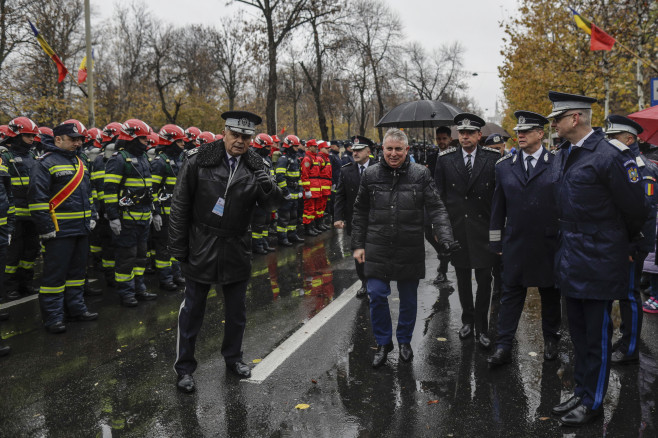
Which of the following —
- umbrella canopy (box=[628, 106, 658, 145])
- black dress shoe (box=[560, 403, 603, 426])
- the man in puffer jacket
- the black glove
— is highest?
umbrella canopy (box=[628, 106, 658, 145])

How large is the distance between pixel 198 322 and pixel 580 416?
3.10 metres

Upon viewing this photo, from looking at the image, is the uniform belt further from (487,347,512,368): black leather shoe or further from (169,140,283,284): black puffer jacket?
(169,140,283,284): black puffer jacket

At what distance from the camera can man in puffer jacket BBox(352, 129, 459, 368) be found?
15.8ft

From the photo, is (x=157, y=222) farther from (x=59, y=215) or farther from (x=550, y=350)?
(x=550, y=350)

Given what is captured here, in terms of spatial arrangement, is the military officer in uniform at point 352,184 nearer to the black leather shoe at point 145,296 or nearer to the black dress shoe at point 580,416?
the black leather shoe at point 145,296

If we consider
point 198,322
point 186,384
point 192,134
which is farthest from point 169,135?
point 186,384

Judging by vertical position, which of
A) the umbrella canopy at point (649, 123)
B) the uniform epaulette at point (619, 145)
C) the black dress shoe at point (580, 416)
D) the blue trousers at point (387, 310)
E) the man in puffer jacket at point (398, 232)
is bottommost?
the black dress shoe at point (580, 416)

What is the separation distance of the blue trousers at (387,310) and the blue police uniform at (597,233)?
1.53 m

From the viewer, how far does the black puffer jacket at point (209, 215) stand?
14.3 ft

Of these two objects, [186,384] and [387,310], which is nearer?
[186,384]

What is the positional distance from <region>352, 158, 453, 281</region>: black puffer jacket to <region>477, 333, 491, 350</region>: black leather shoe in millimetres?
1018

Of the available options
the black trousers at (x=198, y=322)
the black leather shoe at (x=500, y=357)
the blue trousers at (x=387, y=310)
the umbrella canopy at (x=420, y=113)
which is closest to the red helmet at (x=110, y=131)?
the umbrella canopy at (x=420, y=113)

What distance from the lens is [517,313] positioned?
477 centimetres

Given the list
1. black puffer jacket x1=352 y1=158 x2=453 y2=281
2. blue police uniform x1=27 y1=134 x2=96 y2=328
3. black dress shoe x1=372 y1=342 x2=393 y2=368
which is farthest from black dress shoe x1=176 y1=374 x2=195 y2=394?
blue police uniform x1=27 y1=134 x2=96 y2=328
